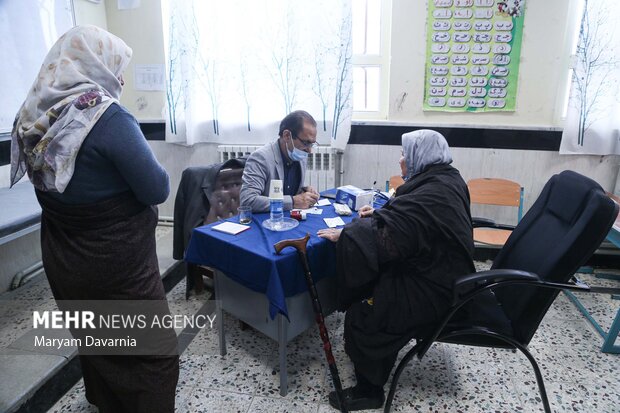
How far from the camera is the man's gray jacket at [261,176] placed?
1933 millimetres

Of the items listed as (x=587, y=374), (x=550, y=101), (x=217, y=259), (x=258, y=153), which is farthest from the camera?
(x=550, y=101)

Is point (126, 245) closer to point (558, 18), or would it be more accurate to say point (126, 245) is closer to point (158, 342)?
point (158, 342)

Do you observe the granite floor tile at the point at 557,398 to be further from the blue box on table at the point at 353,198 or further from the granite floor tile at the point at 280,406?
the blue box on table at the point at 353,198

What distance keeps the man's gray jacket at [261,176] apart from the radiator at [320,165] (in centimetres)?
89

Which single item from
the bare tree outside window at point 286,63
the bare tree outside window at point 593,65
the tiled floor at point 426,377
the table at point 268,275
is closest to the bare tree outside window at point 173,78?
the bare tree outside window at point 286,63

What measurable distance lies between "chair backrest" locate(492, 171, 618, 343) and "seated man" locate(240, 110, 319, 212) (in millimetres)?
1031

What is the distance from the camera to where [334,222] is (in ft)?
5.99

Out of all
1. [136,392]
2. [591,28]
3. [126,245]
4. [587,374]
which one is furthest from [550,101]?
[136,392]

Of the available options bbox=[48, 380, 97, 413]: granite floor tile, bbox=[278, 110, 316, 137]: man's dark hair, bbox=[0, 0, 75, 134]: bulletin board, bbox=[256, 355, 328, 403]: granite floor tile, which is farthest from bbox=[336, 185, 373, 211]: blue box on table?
bbox=[0, 0, 75, 134]: bulletin board

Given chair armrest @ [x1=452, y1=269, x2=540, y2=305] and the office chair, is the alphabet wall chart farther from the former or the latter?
chair armrest @ [x1=452, y1=269, x2=540, y2=305]

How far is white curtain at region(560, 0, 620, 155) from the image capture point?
8.10ft

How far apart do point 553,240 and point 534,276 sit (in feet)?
0.92

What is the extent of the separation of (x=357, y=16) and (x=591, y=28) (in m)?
1.59

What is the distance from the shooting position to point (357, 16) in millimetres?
2898
